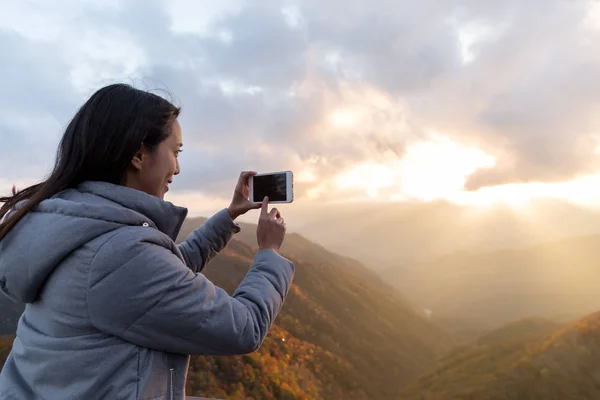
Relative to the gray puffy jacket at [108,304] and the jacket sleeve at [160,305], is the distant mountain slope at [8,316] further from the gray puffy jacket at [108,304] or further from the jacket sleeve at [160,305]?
the jacket sleeve at [160,305]

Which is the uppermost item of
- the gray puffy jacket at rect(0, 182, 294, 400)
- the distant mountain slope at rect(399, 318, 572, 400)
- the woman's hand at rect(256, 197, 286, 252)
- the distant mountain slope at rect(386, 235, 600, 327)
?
the woman's hand at rect(256, 197, 286, 252)

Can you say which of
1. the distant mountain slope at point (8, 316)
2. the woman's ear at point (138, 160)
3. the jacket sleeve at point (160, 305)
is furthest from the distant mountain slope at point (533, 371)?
the distant mountain slope at point (8, 316)

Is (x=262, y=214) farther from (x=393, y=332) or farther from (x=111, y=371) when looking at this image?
(x=393, y=332)

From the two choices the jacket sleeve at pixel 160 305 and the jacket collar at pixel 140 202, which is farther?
the jacket collar at pixel 140 202

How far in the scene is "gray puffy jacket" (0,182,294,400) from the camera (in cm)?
154

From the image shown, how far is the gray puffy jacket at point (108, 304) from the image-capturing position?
1539 millimetres

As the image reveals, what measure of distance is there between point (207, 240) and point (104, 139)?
1.35 m

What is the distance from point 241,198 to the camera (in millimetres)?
3189

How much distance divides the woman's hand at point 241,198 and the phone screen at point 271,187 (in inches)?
4.8

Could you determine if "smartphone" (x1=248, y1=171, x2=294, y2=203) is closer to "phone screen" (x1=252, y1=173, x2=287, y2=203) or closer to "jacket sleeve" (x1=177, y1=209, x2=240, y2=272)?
"phone screen" (x1=252, y1=173, x2=287, y2=203)

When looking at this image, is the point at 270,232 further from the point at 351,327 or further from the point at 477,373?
the point at 351,327

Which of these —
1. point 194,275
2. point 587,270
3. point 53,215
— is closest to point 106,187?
point 53,215

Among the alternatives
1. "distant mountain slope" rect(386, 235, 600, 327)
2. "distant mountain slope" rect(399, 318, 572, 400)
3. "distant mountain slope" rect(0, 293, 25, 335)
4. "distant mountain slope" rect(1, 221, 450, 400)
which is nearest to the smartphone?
"distant mountain slope" rect(1, 221, 450, 400)

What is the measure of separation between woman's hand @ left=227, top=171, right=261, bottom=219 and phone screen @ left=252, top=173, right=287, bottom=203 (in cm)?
12
